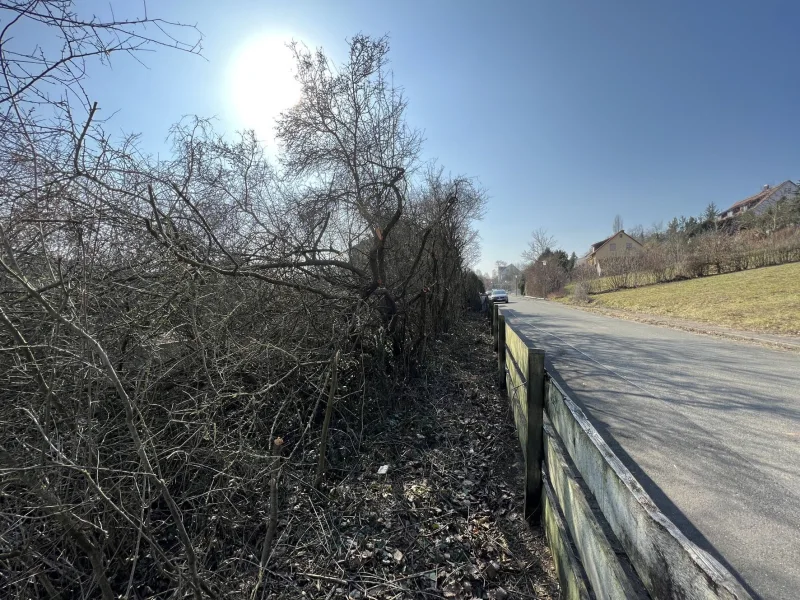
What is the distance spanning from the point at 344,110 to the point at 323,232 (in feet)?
7.94

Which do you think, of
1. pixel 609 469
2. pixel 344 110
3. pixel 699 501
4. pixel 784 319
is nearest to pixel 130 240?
pixel 609 469

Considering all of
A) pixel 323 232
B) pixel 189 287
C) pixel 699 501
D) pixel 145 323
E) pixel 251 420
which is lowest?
pixel 699 501

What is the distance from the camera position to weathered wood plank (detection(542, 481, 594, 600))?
5.43 ft

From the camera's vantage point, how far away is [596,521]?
4.91ft

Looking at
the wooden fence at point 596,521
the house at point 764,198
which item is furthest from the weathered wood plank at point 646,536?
the house at point 764,198

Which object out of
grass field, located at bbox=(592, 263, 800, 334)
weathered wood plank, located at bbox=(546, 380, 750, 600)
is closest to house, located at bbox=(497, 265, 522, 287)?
grass field, located at bbox=(592, 263, 800, 334)

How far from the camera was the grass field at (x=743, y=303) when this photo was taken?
1169 cm

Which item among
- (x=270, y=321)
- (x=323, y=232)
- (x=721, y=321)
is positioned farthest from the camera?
(x=721, y=321)

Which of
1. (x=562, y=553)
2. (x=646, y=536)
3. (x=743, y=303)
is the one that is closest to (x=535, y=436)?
(x=562, y=553)

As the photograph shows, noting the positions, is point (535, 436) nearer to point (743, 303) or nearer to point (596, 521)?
point (596, 521)

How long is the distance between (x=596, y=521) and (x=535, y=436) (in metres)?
1.28

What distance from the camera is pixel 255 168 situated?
229 inches

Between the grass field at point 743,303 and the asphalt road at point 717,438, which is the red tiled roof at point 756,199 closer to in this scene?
the grass field at point 743,303

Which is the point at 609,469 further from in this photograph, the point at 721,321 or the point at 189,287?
the point at 721,321
